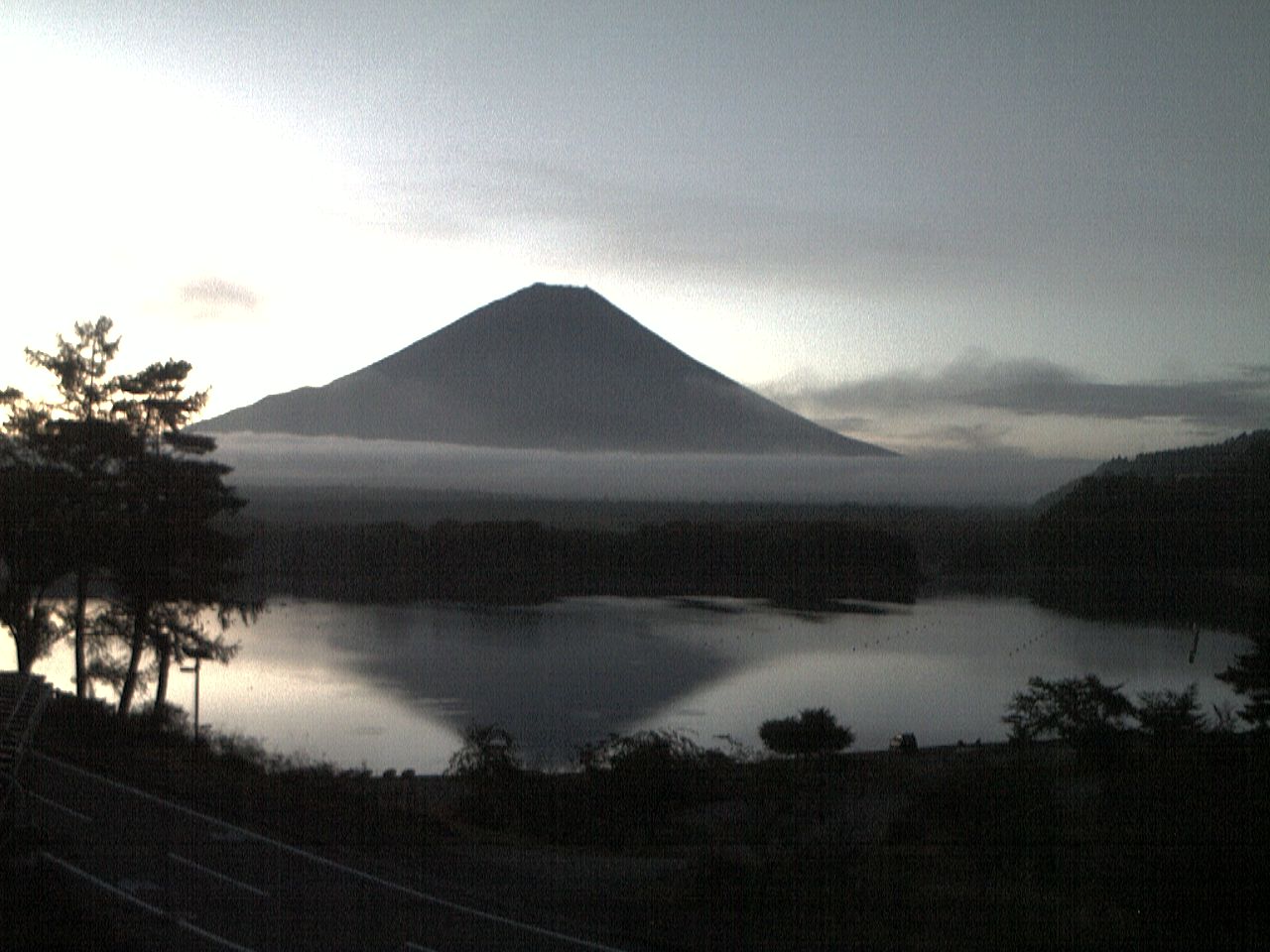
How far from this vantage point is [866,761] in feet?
35.5

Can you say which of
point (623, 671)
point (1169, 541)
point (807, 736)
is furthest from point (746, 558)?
point (807, 736)

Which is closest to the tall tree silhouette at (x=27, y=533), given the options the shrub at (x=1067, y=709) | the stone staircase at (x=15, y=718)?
the stone staircase at (x=15, y=718)

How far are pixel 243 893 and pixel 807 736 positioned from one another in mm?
8424

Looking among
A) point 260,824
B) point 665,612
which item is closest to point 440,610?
point 665,612

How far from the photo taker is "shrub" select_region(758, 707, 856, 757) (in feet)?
39.1

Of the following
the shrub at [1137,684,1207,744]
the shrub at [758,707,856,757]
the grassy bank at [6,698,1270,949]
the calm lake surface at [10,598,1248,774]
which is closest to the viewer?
the grassy bank at [6,698,1270,949]

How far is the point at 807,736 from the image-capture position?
12.0 m

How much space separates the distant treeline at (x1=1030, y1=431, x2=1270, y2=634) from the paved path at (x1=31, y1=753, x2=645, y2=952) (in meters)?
8.62

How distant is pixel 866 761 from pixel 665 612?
17.4 metres

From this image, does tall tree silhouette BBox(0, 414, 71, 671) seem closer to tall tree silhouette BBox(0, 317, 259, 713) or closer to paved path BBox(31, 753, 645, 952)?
tall tree silhouette BBox(0, 317, 259, 713)

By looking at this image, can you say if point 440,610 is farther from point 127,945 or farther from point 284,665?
point 127,945

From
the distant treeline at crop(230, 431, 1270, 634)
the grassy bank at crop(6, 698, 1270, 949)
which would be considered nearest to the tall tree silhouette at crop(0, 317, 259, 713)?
the grassy bank at crop(6, 698, 1270, 949)

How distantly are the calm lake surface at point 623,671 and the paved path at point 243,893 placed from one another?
5.81 m

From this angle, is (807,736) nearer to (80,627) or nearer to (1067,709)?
(1067,709)
